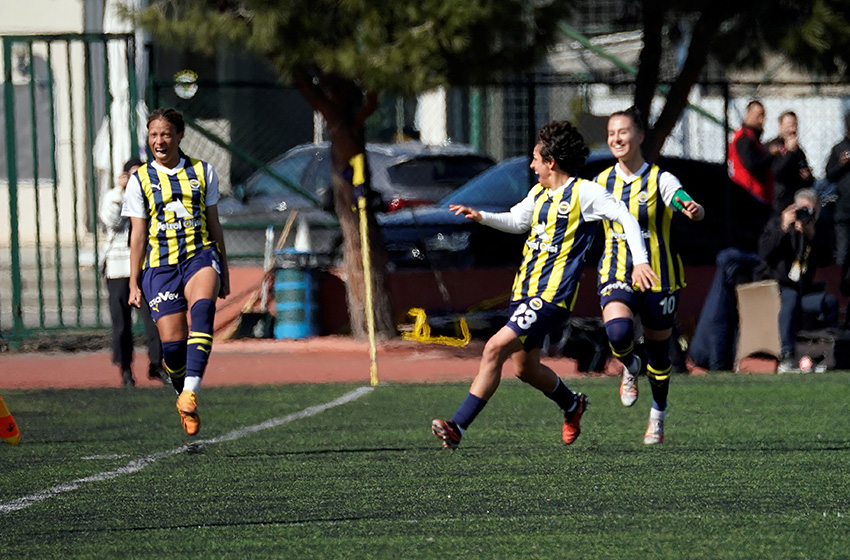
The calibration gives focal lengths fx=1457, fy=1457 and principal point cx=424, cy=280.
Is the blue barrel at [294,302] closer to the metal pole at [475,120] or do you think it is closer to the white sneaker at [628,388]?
the white sneaker at [628,388]

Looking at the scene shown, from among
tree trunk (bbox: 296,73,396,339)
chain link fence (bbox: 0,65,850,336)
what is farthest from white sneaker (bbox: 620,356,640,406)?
chain link fence (bbox: 0,65,850,336)

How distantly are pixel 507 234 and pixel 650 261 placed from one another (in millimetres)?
7280

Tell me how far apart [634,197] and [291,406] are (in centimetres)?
349

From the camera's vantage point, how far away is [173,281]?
8672mm

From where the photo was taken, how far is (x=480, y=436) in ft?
28.9

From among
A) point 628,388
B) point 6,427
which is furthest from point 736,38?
point 6,427

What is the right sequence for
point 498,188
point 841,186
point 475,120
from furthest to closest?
1. point 475,120
2. point 498,188
3. point 841,186

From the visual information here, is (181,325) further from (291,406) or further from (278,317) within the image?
(278,317)

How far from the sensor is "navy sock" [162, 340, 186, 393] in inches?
344

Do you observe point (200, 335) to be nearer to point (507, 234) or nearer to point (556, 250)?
point (556, 250)

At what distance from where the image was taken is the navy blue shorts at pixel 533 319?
25.4ft

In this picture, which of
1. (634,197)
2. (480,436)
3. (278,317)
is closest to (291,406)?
(480,436)

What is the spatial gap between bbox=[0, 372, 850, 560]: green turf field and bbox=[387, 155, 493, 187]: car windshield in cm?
735

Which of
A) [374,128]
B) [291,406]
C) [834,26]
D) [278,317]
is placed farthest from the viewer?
[374,128]
